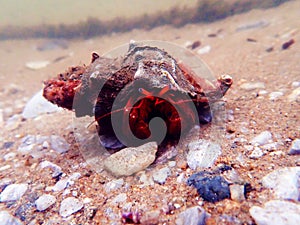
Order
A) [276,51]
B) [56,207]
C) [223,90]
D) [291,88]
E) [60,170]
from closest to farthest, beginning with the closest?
[56,207], [60,170], [223,90], [291,88], [276,51]

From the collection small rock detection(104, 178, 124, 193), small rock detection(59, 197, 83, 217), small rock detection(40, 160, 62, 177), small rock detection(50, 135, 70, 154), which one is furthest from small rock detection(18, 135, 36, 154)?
small rock detection(104, 178, 124, 193)

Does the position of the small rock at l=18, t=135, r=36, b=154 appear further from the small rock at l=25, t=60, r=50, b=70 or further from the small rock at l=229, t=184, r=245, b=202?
the small rock at l=25, t=60, r=50, b=70

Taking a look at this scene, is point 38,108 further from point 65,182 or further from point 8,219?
point 8,219

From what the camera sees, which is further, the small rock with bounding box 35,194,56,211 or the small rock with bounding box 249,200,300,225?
the small rock with bounding box 35,194,56,211

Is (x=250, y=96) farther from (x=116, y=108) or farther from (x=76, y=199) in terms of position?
(x=76, y=199)

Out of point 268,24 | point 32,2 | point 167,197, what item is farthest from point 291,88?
point 32,2
